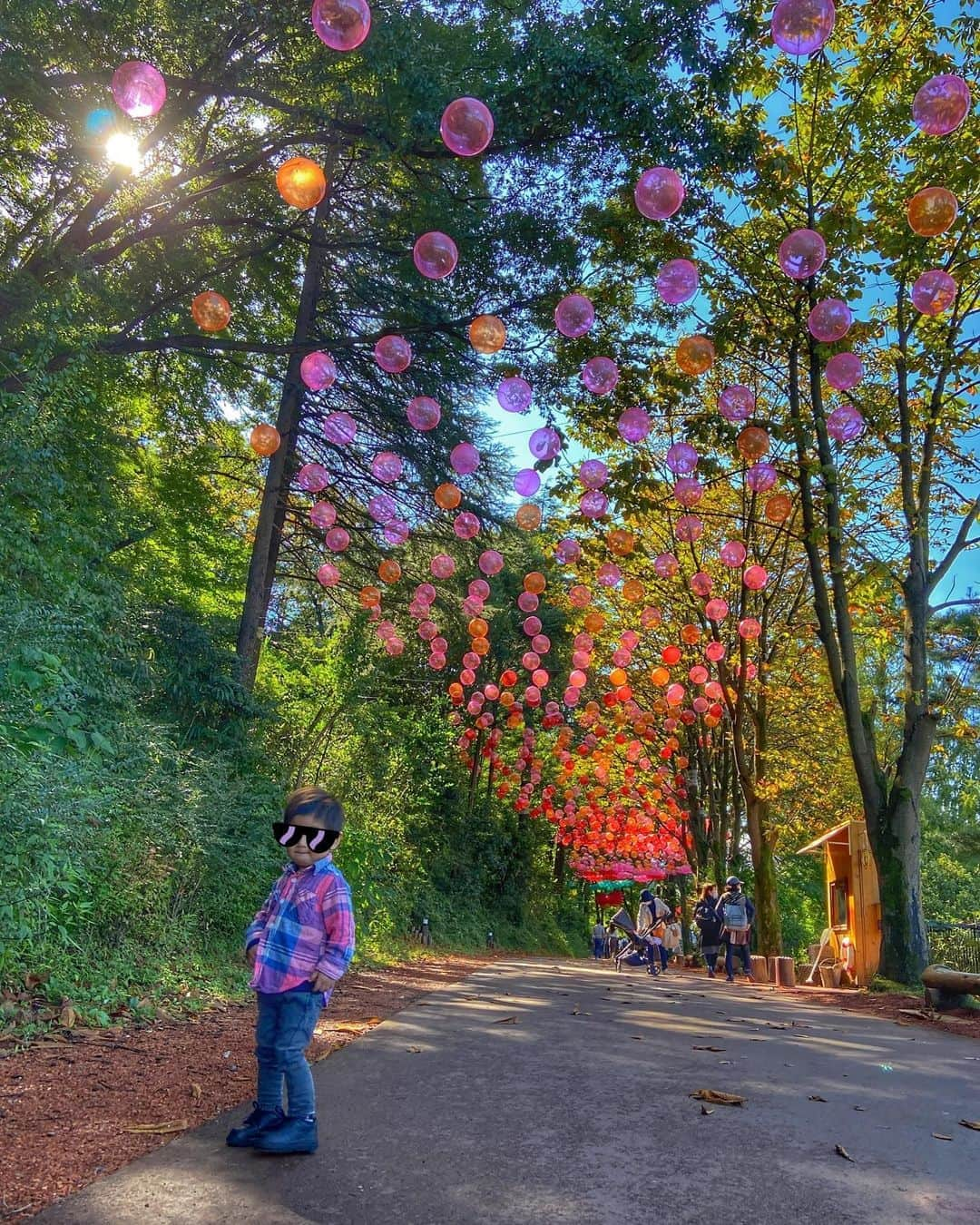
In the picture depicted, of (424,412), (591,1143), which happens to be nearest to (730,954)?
(424,412)

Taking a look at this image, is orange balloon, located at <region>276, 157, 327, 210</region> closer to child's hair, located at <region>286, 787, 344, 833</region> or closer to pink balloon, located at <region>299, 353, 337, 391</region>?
pink balloon, located at <region>299, 353, 337, 391</region>

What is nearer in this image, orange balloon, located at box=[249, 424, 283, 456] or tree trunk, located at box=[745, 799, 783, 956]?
orange balloon, located at box=[249, 424, 283, 456]

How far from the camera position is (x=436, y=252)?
788 centimetres

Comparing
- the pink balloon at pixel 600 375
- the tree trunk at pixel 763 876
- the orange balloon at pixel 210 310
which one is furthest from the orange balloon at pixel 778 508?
the tree trunk at pixel 763 876

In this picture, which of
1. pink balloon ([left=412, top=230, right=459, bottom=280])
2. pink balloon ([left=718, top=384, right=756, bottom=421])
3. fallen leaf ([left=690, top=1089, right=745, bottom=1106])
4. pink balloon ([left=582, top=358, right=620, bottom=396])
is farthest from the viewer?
pink balloon ([left=718, top=384, right=756, bottom=421])

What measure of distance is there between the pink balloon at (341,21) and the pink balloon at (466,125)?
2.81ft

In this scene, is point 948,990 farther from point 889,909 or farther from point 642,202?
point 642,202

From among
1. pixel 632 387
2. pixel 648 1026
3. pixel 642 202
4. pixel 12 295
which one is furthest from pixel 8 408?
pixel 648 1026

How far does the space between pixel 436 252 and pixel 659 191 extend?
1982 mm

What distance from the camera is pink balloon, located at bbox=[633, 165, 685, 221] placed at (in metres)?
7.24

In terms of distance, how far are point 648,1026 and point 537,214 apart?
8682 mm

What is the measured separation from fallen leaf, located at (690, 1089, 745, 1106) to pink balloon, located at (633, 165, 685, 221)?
21.5 ft

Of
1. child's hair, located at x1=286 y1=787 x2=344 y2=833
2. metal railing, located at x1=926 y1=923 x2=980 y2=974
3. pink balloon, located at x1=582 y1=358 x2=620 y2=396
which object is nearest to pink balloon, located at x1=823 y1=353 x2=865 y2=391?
pink balloon, located at x1=582 y1=358 x2=620 y2=396

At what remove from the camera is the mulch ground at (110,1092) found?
3.22 metres
